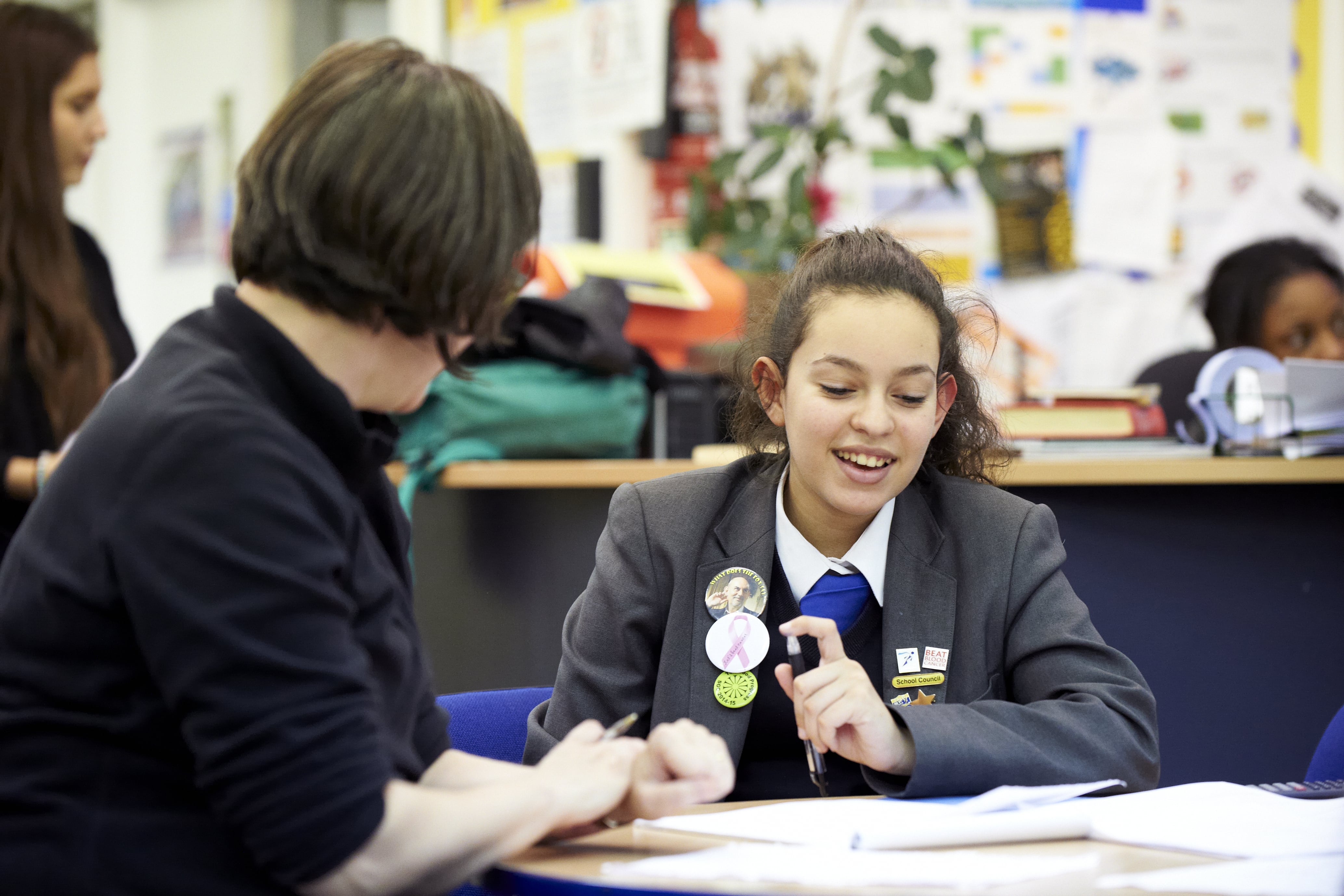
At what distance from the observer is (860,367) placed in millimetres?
1481

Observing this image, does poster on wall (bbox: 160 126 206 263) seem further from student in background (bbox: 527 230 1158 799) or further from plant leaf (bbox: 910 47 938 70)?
student in background (bbox: 527 230 1158 799)

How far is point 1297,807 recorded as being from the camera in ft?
3.49

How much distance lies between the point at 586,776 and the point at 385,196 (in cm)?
44

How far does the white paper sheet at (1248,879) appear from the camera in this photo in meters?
0.82

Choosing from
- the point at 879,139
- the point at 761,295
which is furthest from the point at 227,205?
the point at 761,295

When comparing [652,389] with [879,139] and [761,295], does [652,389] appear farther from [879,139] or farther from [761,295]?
[879,139]

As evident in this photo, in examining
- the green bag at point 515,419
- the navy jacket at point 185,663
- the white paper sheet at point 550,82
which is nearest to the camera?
the navy jacket at point 185,663

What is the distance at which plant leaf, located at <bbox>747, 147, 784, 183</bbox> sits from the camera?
361 centimetres

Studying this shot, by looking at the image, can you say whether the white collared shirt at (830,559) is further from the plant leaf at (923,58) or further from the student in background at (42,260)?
the plant leaf at (923,58)

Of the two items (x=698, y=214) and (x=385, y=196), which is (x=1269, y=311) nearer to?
(x=698, y=214)

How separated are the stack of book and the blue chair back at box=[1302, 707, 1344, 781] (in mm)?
823

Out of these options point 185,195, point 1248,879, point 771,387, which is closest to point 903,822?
point 1248,879

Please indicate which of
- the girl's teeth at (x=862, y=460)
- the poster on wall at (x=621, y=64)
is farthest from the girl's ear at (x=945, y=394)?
the poster on wall at (x=621, y=64)

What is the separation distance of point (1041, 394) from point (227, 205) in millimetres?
3571
